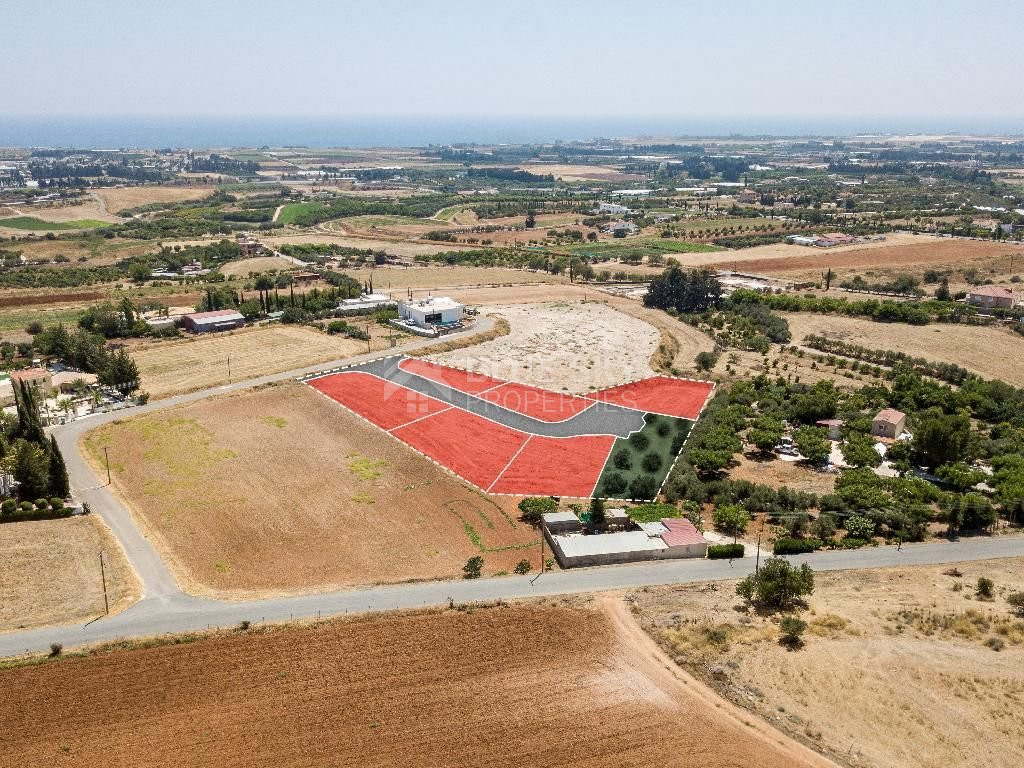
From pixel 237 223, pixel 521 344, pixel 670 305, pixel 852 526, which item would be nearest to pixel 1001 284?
pixel 670 305

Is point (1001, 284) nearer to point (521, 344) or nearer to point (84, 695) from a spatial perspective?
point (521, 344)

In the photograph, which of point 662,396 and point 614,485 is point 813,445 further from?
point 662,396

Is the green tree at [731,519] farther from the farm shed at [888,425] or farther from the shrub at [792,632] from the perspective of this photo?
the farm shed at [888,425]

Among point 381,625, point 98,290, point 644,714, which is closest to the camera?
point 644,714

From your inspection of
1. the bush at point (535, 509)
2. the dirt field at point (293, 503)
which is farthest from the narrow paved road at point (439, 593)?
the bush at point (535, 509)

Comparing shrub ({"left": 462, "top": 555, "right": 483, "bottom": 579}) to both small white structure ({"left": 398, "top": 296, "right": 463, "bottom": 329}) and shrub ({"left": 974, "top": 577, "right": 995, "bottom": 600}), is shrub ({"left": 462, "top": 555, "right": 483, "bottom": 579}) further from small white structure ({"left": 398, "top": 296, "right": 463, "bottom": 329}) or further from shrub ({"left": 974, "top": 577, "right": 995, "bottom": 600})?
small white structure ({"left": 398, "top": 296, "right": 463, "bottom": 329})

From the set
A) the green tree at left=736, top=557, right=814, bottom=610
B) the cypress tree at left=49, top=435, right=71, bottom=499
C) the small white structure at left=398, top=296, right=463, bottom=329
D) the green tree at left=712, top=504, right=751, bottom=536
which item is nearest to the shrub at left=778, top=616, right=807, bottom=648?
the green tree at left=736, top=557, right=814, bottom=610

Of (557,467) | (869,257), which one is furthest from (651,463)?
(869,257)
